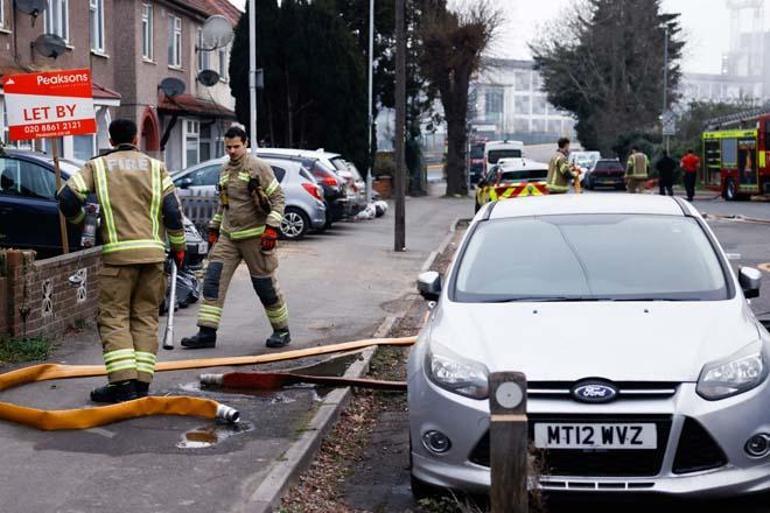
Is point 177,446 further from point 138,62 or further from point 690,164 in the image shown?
point 690,164

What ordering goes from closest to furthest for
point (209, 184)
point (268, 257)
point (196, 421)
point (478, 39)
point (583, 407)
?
point (583, 407)
point (196, 421)
point (268, 257)
point (209, 184)
point (478, 39)

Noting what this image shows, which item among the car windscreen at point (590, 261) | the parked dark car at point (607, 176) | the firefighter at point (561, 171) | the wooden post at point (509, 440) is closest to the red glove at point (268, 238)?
the car windscreen at point (590, 261)

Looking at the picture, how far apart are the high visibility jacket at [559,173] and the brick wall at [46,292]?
9.99 metres

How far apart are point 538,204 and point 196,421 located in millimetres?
2568

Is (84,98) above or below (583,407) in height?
above

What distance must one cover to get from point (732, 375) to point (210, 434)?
3243mm

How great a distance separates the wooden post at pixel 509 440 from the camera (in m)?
4.92

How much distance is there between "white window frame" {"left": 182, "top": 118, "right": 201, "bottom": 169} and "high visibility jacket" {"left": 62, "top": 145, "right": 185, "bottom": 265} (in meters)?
30.6

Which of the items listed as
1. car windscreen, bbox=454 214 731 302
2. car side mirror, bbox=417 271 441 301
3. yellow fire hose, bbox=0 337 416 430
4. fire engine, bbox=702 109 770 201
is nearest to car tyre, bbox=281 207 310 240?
yellow fire hose, bbox=0 337 416 430

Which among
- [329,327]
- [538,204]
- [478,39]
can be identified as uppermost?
[478,39]

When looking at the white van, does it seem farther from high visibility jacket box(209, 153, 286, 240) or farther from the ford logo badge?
the ford logo badge

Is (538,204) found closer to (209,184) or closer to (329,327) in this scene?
(329,327)

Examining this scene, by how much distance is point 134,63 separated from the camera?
111 ft

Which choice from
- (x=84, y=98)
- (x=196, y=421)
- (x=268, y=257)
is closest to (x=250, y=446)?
(x=196, y=421)
